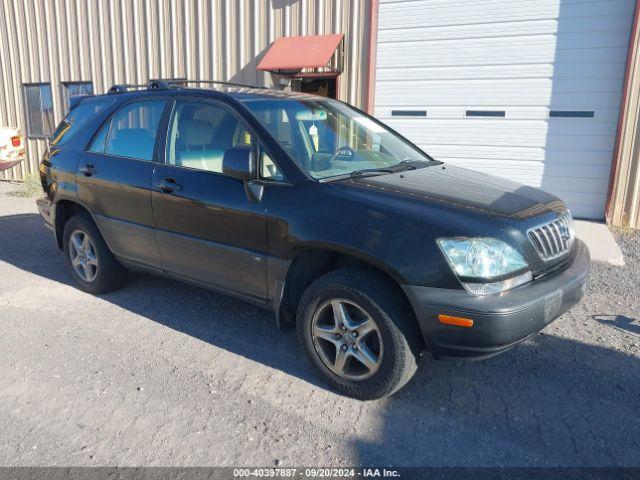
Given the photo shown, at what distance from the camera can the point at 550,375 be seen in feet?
11.3

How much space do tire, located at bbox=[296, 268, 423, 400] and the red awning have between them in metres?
6.07

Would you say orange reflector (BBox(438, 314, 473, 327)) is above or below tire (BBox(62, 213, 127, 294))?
above

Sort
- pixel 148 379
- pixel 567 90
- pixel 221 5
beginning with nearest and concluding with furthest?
pixel 148 379
pixel 567 90
pixel 221 5

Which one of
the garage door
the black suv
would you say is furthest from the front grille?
the garage door

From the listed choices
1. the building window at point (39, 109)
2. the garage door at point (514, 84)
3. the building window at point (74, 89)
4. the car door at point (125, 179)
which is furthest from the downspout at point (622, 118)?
the building window at point (39, 109)

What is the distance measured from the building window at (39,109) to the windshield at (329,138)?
10.6 metres

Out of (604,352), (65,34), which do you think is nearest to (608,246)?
(604,352)

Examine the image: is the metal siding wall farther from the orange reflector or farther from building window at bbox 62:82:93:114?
the orange reflector

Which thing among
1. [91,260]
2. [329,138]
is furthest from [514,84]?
[91,260]

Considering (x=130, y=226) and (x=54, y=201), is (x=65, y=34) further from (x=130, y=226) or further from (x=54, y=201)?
(x=130, y=226)

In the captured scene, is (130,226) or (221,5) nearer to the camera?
(130,226)

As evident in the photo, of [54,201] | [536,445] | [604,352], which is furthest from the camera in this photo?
[54,201]

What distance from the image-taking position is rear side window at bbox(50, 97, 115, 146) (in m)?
4.85

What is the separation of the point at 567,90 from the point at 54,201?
691 centimetres
